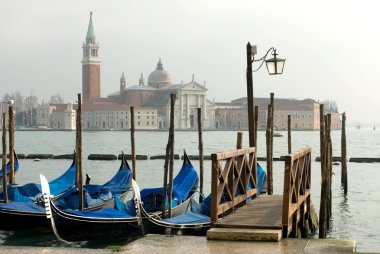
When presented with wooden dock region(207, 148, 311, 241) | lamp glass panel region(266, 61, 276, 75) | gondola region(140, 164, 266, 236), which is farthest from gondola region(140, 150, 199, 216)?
lamp glass panel region(266, 61, 276, 75)

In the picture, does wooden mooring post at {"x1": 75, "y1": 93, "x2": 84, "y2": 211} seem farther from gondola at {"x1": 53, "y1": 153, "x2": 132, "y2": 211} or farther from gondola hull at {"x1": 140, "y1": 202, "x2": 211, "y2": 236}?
gondola hull at {"x1": 140, "y1": 202, "x2": 211, "y2": 236}

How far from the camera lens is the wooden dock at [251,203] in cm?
494

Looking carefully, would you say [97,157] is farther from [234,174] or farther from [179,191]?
[234,174]

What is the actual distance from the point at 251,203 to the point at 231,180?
2.24ft

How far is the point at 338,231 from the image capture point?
9250 millimetres

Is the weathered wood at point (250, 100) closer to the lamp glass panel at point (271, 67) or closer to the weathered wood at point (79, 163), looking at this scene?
the lamp glass panel at point (271, 67)

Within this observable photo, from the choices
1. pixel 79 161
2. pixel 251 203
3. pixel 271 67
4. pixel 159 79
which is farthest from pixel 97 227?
pixel 159 79

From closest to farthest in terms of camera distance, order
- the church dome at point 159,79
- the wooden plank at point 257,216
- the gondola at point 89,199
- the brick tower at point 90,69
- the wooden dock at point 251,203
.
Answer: the wooden dock at point 251,203, the wooden plank at point 257,216, the gondola at point 89,199, the brick tower at point 90,69, the church dome at point 159,79

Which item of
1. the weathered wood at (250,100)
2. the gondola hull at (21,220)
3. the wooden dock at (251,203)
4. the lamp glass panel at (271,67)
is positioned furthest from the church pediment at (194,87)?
the lamp glass panel at (271,67)

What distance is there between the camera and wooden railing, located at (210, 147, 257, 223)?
528 cm

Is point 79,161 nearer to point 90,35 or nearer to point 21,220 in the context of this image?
point 21,220

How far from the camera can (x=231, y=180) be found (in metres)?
5.99

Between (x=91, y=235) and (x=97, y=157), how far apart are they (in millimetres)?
22143

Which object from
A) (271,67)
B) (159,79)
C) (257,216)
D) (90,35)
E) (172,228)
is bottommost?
(172,228)
